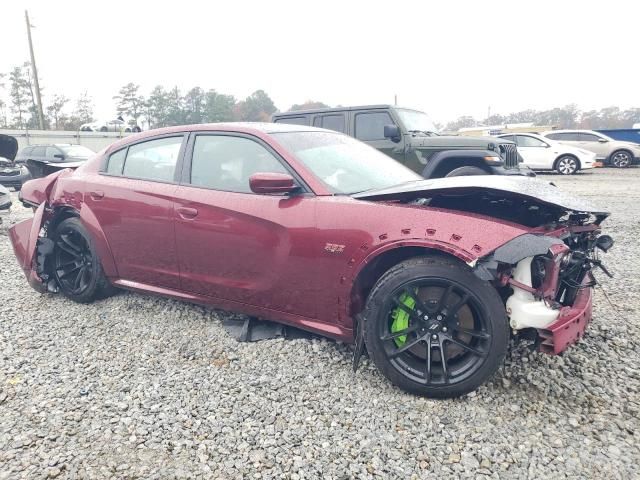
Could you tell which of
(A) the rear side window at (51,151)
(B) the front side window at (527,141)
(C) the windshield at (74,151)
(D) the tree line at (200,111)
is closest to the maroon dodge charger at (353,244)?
(C) the windshield at (74,151)

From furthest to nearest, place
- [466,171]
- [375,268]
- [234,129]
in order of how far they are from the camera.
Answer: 1. [466,171]
2. [234,129]
3. [375,268]

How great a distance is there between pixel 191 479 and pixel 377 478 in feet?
2.68

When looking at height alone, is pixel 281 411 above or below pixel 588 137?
below

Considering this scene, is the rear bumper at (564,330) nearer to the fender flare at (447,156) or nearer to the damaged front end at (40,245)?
the damaged front end at (40,245)

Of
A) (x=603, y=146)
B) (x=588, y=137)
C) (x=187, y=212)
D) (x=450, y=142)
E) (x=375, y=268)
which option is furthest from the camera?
(x=588, y=137)

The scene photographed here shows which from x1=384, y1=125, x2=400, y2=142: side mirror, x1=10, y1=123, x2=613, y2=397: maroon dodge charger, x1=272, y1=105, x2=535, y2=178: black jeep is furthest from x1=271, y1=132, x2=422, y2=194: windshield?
x1=272, y1=105, x2=535, y2=178: black jeep

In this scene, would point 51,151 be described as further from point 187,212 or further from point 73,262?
point 187,212

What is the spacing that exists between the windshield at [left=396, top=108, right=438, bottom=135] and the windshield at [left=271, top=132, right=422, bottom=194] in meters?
4.73

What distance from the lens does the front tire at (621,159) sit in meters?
19.6

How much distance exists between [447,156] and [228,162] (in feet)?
17.2

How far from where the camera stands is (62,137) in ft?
94.9

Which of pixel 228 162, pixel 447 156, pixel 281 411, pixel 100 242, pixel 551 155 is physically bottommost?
pixel 281 411

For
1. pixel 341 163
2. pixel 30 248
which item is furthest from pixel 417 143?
pixel 30 248

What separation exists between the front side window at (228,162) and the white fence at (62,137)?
25.0 meters
